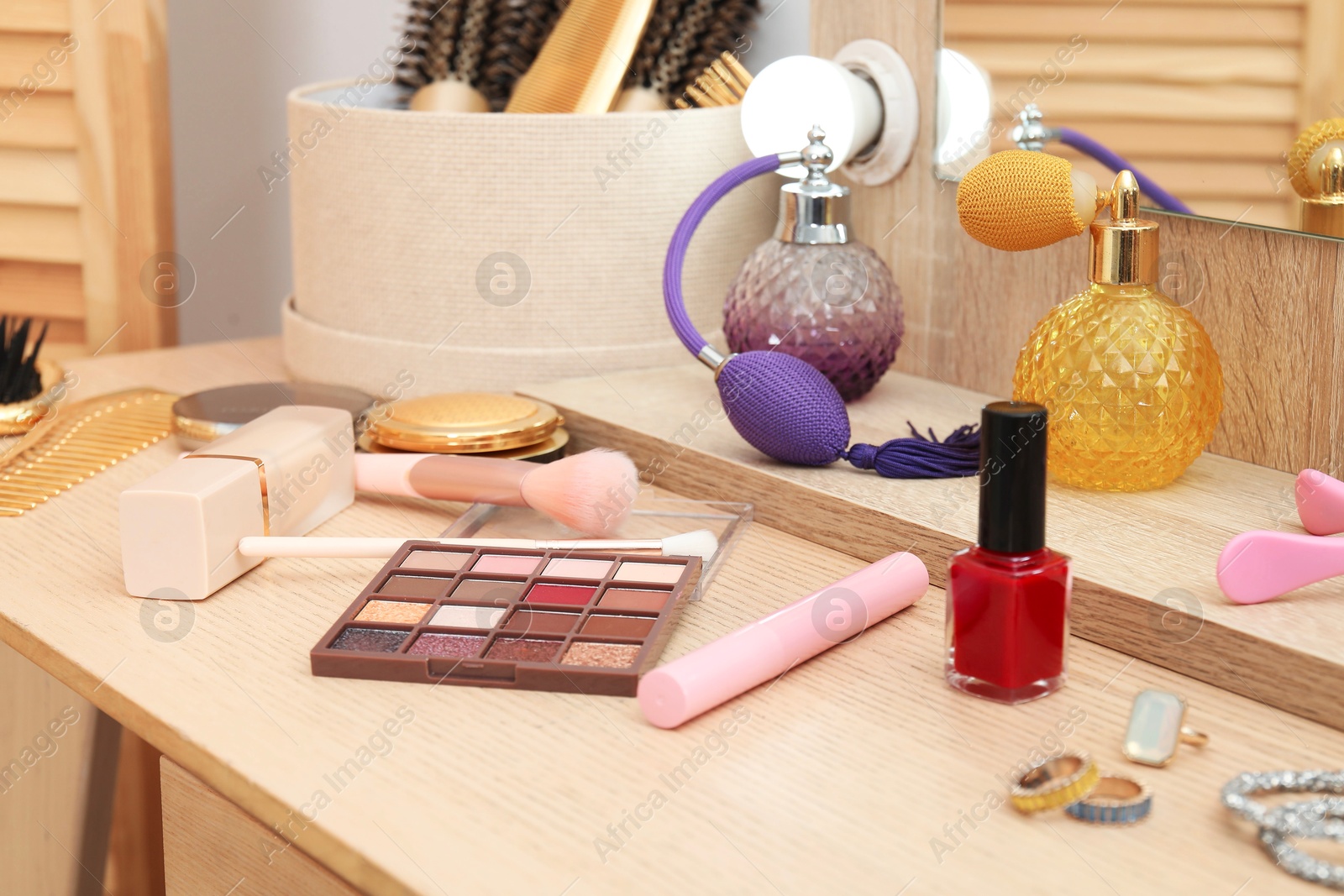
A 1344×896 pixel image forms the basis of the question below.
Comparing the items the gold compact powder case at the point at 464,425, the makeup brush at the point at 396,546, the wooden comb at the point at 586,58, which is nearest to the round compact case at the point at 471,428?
the gold compact powder case at the point at 464,425

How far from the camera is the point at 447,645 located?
487 millimetres

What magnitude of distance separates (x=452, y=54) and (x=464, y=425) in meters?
0.34

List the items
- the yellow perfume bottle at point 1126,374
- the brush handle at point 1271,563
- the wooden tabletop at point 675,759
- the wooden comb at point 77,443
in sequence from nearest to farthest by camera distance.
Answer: the wooden tabletop at point 675,759
the brush handle at point 1271,563
the yellow perfume bottle at point 1126,374
the wooden comb at point 77,443

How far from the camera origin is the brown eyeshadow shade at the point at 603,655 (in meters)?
0.47

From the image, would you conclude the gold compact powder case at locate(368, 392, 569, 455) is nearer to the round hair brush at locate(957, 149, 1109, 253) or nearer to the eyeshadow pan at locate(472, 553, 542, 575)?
the eyeshadow pan at locate(472, 553, 542, 575)

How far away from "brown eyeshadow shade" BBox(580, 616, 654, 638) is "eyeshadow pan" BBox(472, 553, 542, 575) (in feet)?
0.16

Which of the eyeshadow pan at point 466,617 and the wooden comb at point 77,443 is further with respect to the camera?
the wooden comb at point 77,443

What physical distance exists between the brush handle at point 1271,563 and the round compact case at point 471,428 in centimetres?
35

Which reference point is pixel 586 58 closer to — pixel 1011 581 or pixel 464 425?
pixel 464 425

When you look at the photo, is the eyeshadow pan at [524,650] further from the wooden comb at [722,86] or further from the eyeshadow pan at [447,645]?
the wooden comb at [722,86]

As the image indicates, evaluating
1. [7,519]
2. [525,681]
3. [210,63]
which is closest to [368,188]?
[7,519]

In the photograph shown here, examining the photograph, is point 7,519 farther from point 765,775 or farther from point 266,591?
point 765,775

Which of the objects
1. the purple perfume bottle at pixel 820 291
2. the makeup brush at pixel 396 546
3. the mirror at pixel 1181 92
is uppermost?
the mirror at pixel 1181 92

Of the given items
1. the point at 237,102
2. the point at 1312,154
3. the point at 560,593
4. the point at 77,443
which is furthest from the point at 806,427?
the point at 237,102
